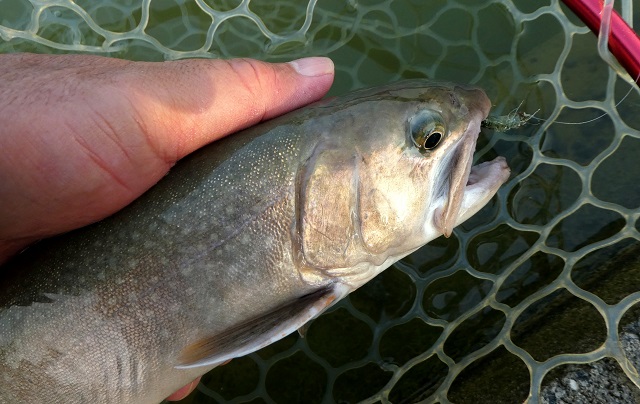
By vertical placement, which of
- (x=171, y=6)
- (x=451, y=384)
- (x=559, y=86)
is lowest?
(x=451, y=384)

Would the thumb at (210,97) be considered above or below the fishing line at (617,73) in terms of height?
above

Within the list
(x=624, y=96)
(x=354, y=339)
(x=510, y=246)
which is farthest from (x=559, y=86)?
(x=354, y=339)

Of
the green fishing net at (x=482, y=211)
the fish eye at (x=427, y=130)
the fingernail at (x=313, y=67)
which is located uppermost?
the fingernail at (x=313, y=67)

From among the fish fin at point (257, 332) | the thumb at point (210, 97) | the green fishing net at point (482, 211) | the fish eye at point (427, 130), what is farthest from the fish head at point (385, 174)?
the green fishing net at point (482, 211)

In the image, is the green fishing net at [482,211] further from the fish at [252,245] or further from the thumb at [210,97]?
the fish at [252,245]

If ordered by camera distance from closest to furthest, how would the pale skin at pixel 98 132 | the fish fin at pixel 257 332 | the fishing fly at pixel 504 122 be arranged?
the fish fin at pixel 257 332 → the pale skin at pixel 98 132 → the fishing fly at pixel 504 122

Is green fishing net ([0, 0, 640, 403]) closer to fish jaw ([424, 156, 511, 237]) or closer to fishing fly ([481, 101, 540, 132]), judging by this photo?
fishing fly ([481, 101, 540, 132])

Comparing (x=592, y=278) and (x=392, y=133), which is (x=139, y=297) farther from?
(x=592, y=278)

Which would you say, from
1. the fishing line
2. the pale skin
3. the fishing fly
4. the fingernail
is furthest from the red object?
the pale skin
